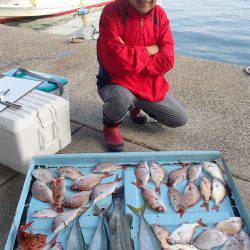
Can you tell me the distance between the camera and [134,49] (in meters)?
2.95

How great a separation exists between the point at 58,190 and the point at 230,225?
4.09 feet

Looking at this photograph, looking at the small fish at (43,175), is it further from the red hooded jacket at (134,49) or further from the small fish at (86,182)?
the red hooded jacket at (134,49)

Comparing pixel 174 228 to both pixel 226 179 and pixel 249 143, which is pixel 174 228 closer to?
pixel 226 179

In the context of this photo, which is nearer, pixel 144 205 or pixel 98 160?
pixel 144 205

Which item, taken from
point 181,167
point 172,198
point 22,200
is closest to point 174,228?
point 172,198

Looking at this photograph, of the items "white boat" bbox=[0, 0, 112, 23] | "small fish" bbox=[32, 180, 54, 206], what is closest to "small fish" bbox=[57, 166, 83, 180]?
"small fish" bbox=[32, 180, 54, 206]

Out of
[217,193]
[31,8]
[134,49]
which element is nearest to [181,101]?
[134,49]

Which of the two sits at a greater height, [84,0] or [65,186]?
[65,186]

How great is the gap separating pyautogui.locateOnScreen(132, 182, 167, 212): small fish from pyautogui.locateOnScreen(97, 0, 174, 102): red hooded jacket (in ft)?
3.26

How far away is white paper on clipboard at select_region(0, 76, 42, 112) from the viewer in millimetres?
2771

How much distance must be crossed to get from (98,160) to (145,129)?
0.89 metres

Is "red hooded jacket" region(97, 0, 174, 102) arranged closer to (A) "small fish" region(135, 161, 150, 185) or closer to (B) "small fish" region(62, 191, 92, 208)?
(A) "small fish" region(135, 161, 150, 185)

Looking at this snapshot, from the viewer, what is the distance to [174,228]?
2262mm

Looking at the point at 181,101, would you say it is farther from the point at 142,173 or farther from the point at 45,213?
the point at 45,213
